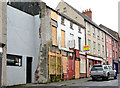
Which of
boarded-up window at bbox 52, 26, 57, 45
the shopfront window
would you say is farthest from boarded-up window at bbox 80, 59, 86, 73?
the shopfront window

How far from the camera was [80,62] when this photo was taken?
2345 cm

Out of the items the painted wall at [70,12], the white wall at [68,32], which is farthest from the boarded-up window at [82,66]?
the painted wall at [70,12]

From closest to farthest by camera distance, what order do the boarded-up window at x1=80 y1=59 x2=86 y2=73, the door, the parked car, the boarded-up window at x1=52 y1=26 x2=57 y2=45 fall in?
the door
the boarded-up window at x1=52 y1=26 x2=57 y2=45
the parked car
the boarded-up window at x1=80 y1=59 x2=86 y2=73

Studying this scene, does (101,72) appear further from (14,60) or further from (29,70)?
(14,60)

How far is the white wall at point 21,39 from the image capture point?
14278 millimetres

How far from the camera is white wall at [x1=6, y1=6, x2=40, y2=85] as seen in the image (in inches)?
562

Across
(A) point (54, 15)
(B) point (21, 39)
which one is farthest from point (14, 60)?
(A) point (54, 15)

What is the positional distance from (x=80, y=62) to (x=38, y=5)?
9.92 m

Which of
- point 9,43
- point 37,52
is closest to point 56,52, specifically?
point 37,52

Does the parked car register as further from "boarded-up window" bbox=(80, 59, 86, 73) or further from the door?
the door

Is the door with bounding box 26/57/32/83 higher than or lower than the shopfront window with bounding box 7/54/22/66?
lower

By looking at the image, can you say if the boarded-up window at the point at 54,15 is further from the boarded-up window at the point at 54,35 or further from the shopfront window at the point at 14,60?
the shopfront window at the point at 14,60

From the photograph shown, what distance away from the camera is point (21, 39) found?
51.2 feet

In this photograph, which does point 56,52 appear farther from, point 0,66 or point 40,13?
point 0,66
